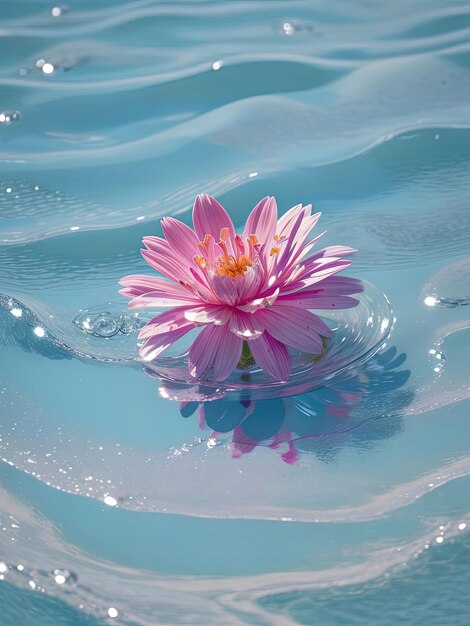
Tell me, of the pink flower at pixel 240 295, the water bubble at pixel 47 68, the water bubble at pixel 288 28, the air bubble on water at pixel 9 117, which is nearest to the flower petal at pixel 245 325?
the pink flower at pixel 240 295

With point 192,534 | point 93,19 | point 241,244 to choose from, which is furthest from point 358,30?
point 192,534

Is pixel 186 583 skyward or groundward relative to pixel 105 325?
groundward

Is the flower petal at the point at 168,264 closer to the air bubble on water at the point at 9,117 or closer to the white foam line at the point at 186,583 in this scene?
the white foam line at the point at 186,583

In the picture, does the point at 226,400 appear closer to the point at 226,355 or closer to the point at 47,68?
the point at 226,355

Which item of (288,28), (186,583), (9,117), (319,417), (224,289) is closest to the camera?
(186,583)

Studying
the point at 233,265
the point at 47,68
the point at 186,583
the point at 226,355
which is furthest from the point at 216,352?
the point at 47,68

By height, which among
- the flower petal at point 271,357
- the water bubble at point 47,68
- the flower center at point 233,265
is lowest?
the flower petal at point 271,357

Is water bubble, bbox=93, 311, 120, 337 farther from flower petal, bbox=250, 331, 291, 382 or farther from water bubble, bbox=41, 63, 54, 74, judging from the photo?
water bubble, bbox=41, 63, 54, 74
